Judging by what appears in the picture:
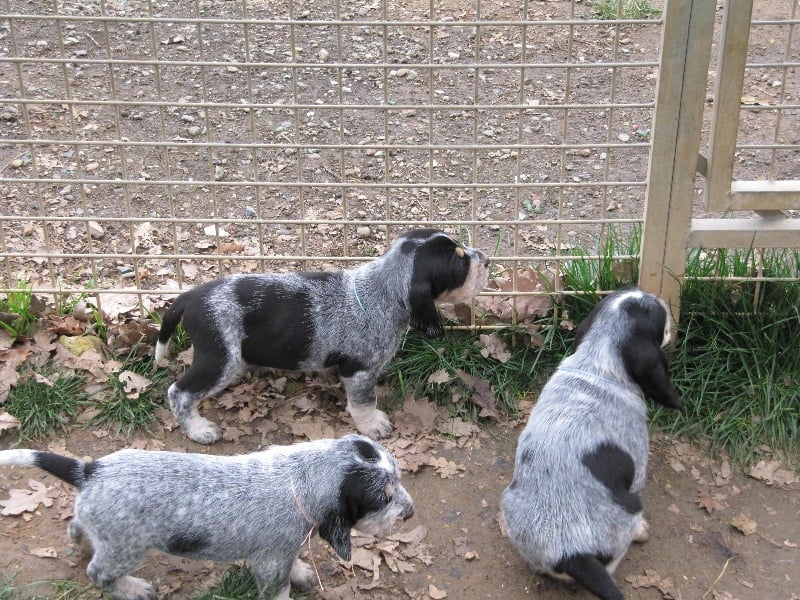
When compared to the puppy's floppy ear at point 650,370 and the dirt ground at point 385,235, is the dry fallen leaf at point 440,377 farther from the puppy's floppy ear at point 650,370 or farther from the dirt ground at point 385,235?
the puppy's floppy ear at point 650,370

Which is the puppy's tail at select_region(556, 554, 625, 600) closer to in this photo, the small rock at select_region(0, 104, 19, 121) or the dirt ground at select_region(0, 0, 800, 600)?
the dirt ground at select_region(0, 0, 800, 600)

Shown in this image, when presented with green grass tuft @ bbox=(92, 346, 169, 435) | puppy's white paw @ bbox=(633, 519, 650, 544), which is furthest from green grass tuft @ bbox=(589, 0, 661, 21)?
green grass tuft @ bbox=(92, 346, 169, 435)

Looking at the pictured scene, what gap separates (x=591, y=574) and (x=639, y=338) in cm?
118

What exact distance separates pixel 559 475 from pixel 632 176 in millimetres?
4420

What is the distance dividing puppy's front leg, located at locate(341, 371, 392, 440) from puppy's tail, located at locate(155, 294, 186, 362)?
103 cm

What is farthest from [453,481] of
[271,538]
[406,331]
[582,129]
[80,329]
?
[582,129]

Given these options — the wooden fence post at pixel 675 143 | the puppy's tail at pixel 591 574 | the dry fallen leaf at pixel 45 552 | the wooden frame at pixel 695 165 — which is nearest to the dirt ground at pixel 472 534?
the dry fallen leaf at pixel 45 552

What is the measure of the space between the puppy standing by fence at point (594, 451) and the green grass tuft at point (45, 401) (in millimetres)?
2786

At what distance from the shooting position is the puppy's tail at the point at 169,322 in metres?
5.34

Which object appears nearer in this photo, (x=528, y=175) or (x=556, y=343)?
(x=556, y=343)

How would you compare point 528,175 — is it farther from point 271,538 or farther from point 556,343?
point 271,538

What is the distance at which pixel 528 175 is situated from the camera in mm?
8047

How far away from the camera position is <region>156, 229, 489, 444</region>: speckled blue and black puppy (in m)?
5.23

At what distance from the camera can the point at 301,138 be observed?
8.27 metres
